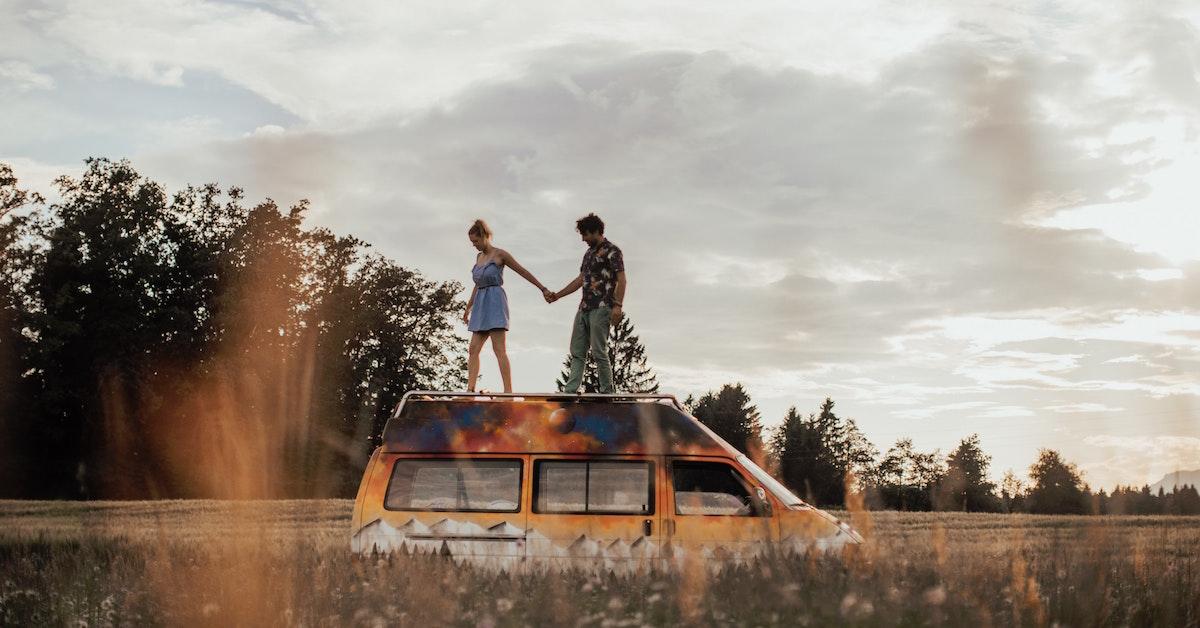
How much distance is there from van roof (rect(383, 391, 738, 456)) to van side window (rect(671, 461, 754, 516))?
0.43ft

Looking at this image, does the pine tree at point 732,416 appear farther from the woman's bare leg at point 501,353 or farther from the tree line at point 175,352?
the woman's bare leg at point 501,353

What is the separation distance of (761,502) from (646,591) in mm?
3208

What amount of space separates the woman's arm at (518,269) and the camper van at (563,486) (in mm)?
3807

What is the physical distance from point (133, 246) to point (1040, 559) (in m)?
65.4

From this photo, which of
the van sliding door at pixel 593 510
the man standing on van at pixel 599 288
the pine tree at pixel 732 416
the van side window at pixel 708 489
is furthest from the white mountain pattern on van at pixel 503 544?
the pine tree at pixel 732 416

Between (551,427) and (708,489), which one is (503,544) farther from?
(708,489)

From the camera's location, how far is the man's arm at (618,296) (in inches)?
523

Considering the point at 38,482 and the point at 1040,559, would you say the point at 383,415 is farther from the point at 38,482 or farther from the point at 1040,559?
the point at 1040,559

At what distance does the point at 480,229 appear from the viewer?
45.5ft

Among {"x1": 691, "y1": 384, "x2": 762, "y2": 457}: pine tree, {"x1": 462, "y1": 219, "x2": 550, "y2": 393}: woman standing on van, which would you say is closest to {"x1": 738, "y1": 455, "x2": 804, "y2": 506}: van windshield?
{"x1": 462, "y1": 219, "x2": 550, "y2": 393}: woman standing on van

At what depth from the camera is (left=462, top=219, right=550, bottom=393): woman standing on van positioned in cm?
1380

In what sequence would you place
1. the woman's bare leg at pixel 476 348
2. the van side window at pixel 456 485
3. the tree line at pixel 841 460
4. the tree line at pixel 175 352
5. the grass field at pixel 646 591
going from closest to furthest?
the grass field at pixel 646 591
the van side window at pixel 456 485
the woman's bare leg at pixel 476 348
the tree line at pixel 175 352
the tree line at pixel 841 460

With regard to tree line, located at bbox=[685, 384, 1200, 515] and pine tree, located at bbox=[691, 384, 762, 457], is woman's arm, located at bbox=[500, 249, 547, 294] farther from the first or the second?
pine tree, located at bbox=[691, 384, 762, 457]

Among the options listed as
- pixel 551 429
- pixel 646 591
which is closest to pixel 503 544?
pixel 551 429
